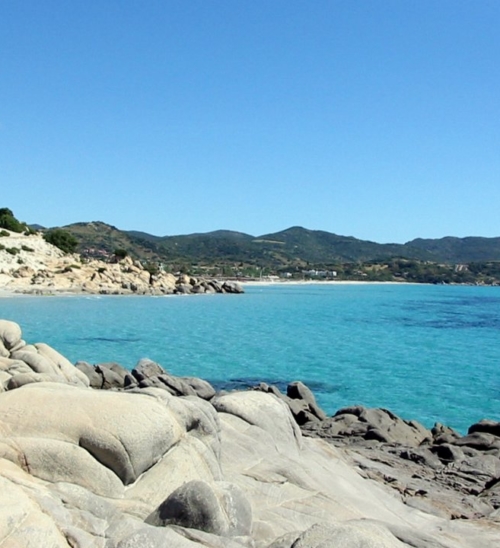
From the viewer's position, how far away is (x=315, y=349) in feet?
144

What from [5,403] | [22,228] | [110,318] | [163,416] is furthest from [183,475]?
[22,228]

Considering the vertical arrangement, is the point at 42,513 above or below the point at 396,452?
above

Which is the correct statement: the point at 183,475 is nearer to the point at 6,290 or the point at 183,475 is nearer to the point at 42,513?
the point at 42,513

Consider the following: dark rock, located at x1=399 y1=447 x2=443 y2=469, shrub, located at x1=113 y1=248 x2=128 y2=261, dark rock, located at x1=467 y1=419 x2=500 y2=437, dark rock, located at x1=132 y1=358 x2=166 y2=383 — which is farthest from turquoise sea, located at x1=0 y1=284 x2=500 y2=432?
shrub, located at x1=113 y1=248 x2=128 y2=261

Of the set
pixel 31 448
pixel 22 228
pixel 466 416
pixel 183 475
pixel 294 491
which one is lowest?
pixel 466 416

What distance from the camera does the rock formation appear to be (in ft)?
22.0

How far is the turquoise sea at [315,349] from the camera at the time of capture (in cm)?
2892

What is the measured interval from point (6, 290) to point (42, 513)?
87.0 metres

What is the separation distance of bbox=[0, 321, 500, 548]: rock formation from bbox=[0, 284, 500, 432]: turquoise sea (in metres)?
12.6

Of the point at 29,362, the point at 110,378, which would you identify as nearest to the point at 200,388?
the point at 29,362

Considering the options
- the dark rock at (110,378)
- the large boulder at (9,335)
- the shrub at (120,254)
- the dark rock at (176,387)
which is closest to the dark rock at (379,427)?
the dark rock at (176,387)

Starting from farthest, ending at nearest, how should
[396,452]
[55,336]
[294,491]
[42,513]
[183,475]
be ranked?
1. [55,336]
2. [396,452]
3. [294,491]
4. [183,475]
5. [42,513]

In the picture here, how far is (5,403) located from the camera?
9.14 meters

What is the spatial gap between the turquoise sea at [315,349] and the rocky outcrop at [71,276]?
20496 mm
